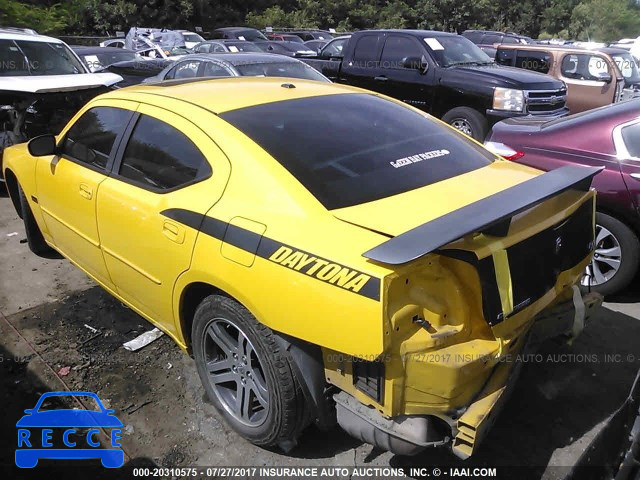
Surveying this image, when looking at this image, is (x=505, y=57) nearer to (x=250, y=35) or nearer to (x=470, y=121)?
(x=470, y=121)

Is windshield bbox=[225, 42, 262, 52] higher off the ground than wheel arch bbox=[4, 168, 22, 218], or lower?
higher

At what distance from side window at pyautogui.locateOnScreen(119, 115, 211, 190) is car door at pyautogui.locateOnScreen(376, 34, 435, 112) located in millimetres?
6348

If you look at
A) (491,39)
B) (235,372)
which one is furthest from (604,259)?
(491,39)

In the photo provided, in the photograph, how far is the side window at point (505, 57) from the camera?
1112 cm

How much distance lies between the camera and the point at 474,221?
200 cm

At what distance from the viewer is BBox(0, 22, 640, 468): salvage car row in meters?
2.00

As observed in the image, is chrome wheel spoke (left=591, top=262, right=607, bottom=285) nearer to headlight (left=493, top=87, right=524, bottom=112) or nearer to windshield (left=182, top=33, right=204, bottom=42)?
headlight (left=493, top=87, right=524, bottom=112)

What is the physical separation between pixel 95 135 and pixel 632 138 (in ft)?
12.1

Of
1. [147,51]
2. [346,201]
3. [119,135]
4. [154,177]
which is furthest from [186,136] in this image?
[147,51]

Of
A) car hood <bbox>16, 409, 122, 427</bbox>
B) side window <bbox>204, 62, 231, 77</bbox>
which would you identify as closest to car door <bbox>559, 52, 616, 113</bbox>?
side window <bbox>204, 62, 231, 77</bbox>

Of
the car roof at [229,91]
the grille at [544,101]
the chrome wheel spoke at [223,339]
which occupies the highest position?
the car roof at [229,91]

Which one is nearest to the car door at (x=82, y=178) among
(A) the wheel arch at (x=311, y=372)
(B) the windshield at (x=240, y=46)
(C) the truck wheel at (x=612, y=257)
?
(A) the wheel arch at (x=311, y=372)

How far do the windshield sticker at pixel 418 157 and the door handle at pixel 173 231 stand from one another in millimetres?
1074

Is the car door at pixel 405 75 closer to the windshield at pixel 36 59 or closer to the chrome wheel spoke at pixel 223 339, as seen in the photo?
the windshield at pixel 36 59
